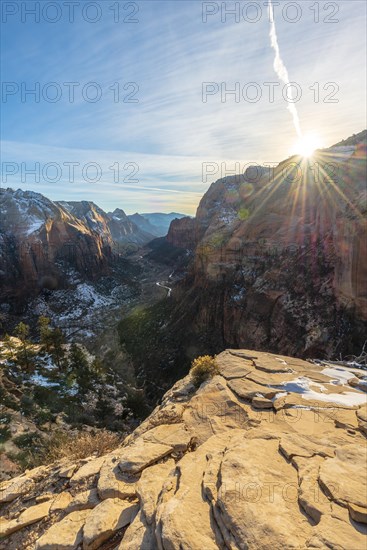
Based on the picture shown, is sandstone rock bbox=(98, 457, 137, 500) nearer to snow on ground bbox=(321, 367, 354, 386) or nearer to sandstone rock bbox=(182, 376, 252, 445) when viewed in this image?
sandstone rock bbox=(182, 376, 252, 445)

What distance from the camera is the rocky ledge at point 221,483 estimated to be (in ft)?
13.4

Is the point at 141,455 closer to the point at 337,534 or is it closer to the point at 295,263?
the point at 337,534

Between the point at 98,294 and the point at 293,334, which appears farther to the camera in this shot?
the point at 98,294

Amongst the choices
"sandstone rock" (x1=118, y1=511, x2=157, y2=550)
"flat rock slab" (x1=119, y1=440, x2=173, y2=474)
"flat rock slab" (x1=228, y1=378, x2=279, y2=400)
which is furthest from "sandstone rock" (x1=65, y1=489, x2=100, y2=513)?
"flat rock slab" (x1=228, y1=378, x2=279, y2=400)

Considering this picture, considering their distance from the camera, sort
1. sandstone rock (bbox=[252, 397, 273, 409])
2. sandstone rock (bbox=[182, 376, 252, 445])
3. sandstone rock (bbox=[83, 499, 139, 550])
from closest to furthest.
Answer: sandstone rock (bbox=[83, 499, 139, 550]) → sandstone rock (bbox=[182, 376, 252, 445]) → sandstone rock (bbox=[252, 397, 273, 409])

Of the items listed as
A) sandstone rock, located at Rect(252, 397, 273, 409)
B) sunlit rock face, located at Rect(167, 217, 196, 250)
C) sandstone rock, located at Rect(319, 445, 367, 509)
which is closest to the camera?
sandstone rock, located at Rect(319, 445, 367, 509)

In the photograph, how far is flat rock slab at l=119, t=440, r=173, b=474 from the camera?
6406 mm

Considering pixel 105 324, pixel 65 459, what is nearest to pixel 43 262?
pixel 105 324

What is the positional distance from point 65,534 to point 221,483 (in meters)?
2.90

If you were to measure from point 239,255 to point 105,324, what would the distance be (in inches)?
1275

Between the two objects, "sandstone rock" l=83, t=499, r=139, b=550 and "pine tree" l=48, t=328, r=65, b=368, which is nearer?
"sandstone rock" l=83, t=499, r=139, b=550

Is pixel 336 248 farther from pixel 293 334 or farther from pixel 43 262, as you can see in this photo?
pixel 43 262

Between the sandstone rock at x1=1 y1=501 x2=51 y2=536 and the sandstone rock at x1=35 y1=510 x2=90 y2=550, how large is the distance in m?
0.93

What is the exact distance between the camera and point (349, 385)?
10.3m
